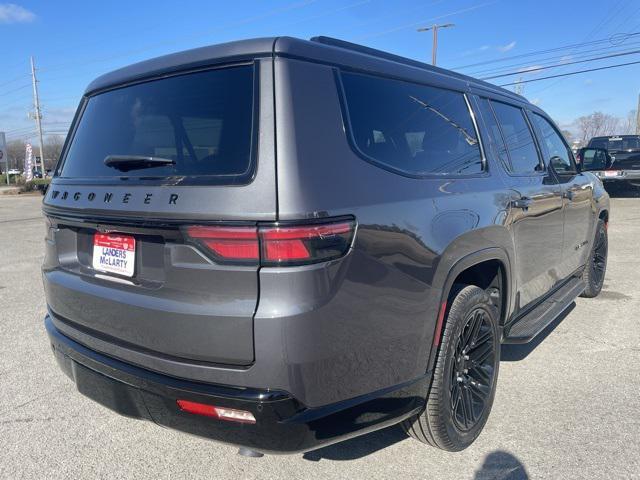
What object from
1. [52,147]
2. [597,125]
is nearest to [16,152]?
[52,147]

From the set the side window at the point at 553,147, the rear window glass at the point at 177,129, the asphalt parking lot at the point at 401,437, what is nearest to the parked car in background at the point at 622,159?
the side window at the point at 553,147

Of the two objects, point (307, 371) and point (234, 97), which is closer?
point (307, 371)

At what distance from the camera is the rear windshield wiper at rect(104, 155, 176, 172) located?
209 cm

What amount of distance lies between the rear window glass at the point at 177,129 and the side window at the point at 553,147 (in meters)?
2.94

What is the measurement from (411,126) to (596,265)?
4.15 meters

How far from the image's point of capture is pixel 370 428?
6.75ft

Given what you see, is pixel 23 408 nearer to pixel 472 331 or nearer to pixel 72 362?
pixel 72 362

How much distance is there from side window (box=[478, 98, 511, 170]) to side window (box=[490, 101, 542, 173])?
0.08 metres

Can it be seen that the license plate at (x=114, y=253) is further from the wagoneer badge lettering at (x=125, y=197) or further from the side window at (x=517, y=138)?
the side window at (x=517, y=138)

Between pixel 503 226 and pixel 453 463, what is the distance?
133 centimetres

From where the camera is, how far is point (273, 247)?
1.74 meters

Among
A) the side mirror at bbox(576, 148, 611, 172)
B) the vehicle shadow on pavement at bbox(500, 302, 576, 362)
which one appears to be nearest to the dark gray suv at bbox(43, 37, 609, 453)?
the vehicle shadow on pavement at bbox(500, 302, 576, 362)

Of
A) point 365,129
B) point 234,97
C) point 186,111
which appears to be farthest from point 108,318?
point 365,129

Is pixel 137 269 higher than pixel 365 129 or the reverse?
the reverse
